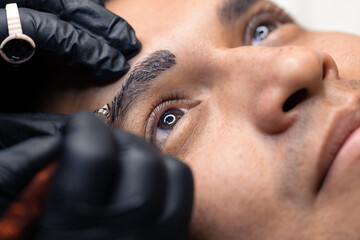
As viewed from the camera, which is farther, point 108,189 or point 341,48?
point 341,48

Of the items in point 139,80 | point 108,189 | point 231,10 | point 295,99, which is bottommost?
point 108,189

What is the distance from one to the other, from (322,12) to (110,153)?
5.75ft

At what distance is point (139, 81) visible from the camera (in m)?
0.93

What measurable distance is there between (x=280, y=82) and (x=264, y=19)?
467 millimetres

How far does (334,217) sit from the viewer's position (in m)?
0.75

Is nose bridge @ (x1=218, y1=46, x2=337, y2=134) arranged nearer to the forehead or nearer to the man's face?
the man's face

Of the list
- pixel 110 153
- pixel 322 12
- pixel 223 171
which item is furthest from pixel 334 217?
pixel 322 12

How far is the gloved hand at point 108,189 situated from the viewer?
21.6 inches

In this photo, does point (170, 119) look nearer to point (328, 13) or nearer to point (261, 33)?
point (261, 33)

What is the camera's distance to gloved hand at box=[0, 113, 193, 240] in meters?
0.55

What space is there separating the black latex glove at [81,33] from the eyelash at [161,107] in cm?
12

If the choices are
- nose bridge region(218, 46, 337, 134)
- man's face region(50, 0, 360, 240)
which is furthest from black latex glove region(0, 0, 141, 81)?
nose bridge region(218, 46, 337, 134)

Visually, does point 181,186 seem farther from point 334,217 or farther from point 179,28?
point 179,28

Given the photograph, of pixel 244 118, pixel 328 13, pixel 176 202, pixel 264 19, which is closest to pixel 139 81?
pixel 244 118
